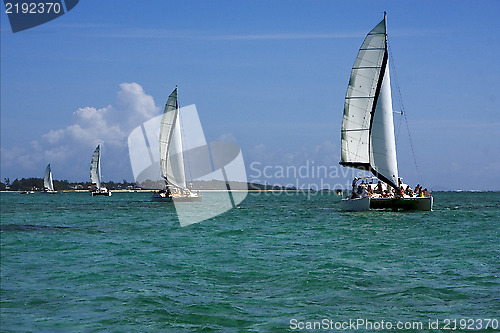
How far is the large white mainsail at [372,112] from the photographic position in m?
51.0

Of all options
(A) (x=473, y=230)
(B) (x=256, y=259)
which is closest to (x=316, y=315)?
(B) (x=256, y=259)

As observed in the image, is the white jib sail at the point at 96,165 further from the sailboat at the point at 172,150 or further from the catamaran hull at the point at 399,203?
the catamaran hull at the point at 399,203

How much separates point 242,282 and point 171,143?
205ft

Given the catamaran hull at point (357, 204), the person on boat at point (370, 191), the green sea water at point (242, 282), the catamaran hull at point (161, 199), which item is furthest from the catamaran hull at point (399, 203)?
the catamaran hull at point (161, 199)

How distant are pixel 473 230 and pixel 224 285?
22.4 m

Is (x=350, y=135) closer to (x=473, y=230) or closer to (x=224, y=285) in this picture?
(x=473, y=230)

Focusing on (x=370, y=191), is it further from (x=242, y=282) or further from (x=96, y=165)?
(x=96, y=165)

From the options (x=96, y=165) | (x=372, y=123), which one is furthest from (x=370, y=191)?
(x=96, y=165)

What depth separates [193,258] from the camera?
22.6 m

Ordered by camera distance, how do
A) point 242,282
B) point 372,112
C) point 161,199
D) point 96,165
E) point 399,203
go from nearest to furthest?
point 242,282
point 399,203
point 372,112
point 161,199
point 96,165

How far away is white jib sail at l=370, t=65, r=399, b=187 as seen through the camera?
5059cm

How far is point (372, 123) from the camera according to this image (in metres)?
51.2

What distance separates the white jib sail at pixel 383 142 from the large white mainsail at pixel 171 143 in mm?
33763

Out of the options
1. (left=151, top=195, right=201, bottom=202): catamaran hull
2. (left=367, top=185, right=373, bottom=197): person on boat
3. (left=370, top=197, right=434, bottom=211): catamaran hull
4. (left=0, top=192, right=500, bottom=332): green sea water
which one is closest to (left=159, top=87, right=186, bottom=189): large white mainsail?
(left=151, top=195, right=201, bottom=202): catamaran hull
